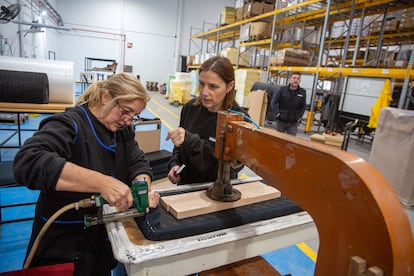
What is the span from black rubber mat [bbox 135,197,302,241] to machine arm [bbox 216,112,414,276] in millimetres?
340

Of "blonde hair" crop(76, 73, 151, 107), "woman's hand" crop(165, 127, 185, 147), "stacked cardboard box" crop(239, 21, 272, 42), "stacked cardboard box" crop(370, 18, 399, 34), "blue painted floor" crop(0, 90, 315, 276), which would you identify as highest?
"stacked cardboard box" crop(370, 18, 399, 34)

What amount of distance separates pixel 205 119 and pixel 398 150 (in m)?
3.12

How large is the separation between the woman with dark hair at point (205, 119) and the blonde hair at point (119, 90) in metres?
0.30

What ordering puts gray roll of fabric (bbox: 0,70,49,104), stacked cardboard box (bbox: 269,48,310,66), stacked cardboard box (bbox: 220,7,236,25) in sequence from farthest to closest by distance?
stacked cardboard box (bbox: 220,7,236,25) < stacked cardboard box (bbox: 269,48,310,66) < gray roll of fabric (bbox: 0,70,49,104)

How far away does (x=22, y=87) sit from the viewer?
2.32 m

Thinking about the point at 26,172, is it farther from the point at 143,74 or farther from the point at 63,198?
the point at 143,74

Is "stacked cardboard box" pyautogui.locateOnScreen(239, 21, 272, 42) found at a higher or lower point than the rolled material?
higher

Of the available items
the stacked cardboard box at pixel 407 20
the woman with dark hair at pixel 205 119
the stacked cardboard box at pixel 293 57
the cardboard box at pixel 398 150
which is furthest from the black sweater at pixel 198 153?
the stacked cardboard box at pixel 407 20

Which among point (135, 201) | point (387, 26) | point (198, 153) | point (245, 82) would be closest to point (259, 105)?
point (245, 82)

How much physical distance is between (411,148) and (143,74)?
1490cm

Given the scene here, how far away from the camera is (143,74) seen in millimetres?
16141

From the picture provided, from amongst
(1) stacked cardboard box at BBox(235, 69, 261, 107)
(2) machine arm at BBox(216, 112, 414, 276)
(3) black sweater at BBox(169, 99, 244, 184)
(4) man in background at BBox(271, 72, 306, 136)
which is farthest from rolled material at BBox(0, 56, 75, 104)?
(1) stacked cardboard box at BBox(235, 69, 261, 107)

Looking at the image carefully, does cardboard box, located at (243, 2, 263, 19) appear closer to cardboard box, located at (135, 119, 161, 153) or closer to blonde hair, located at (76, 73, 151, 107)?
cardboard box, located at (135, 119, 161, 153)

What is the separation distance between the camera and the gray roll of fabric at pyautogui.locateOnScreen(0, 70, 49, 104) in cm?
227
